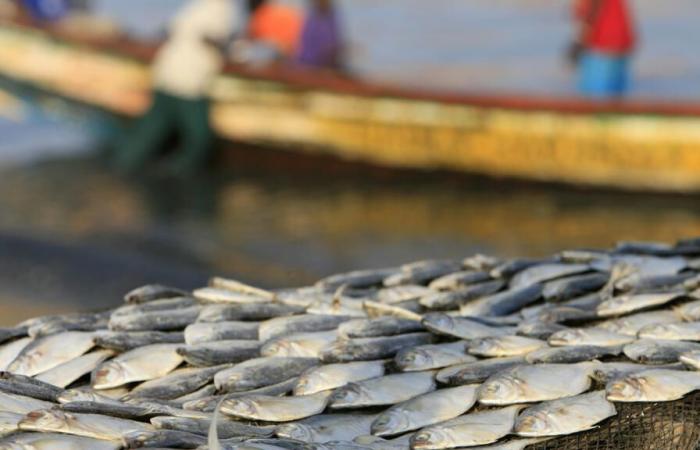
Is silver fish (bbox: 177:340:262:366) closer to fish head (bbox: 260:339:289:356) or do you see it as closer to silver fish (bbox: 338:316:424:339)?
fish head (bbox: 260:339:289:356)

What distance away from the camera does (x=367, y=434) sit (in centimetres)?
391

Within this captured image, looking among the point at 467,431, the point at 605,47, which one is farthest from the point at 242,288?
the point at 605,47

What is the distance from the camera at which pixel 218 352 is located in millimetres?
4430

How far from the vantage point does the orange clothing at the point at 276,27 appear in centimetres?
1505

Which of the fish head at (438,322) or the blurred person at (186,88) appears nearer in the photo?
the fish head at (438,322)

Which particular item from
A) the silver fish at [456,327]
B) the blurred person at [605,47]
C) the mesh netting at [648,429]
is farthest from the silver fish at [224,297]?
the blurred person at [605,47]

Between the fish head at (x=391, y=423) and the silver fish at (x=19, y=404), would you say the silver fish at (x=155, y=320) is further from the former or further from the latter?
the fish head at (x=391, y=423)

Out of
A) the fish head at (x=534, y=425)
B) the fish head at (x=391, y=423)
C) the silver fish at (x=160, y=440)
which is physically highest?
the silver fish at (x=160, y=440)

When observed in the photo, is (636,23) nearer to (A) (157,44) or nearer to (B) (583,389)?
(A) (157,44)

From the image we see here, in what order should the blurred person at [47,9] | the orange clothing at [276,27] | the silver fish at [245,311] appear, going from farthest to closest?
the blurred person at [47,9] < the orange clothing at [276,27] < the silver fish at [245,311]

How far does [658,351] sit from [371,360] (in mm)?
915

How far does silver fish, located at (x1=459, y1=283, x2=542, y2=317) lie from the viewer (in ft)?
16.1

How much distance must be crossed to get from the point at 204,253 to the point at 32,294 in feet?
5.93

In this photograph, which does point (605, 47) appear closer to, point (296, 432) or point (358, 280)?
point (358, 280)
